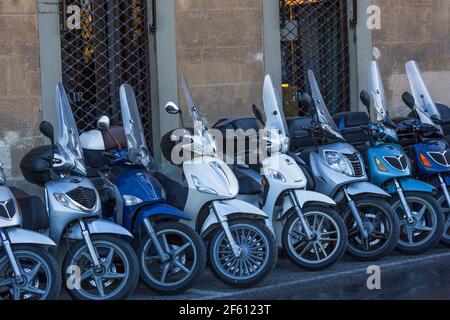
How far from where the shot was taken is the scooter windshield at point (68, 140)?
7055mm

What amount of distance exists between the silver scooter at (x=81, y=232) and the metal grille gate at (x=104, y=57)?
240cm

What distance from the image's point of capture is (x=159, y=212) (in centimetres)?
716

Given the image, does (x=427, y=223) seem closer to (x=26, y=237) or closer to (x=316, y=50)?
(x=316, y=50)

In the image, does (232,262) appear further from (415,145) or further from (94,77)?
(94,77)

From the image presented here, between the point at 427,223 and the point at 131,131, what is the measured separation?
9.30ft

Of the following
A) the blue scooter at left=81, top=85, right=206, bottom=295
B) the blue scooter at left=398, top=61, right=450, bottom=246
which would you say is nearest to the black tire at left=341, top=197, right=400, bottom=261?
the blue scooter at left=398, top=61, right=450, bottom=246

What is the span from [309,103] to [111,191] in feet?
6.10

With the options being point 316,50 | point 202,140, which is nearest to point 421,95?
point 316,50

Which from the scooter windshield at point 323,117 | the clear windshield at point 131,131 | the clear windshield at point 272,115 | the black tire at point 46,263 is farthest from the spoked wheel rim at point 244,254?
the scooter windshield at point 323,117

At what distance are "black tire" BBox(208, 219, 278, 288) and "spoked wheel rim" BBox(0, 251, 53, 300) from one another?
1328 millimetres

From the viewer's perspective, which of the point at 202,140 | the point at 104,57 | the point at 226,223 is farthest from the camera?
the point at 104,57

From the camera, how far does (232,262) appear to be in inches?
288

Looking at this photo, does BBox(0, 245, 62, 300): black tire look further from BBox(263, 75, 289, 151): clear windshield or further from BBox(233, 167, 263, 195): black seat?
BBox(263, 75, 289, 151): clear windshield
